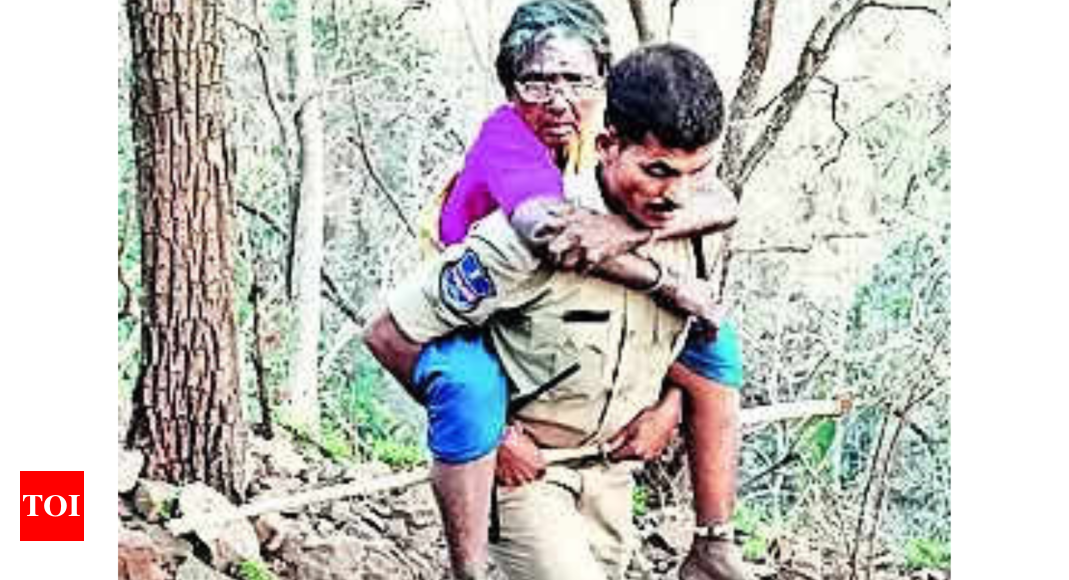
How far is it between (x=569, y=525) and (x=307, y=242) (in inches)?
19.3

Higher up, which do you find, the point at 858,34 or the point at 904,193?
the point at 858,34

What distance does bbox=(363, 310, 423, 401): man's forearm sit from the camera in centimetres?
274

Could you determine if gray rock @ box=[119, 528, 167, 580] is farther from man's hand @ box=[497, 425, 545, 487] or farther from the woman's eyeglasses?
the woman's eyeglasses

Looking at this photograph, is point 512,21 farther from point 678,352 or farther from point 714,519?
point 714,519

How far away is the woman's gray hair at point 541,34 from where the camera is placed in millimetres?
2723

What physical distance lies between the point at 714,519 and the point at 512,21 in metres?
0.69

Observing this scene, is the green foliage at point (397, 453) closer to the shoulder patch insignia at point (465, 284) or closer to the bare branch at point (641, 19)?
the shoulder patch insignia at point (465, 284)

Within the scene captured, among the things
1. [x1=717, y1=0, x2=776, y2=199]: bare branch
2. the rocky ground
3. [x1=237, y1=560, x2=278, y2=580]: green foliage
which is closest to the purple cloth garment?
[x1=717, y1=0, x2=776, y2=199]: bare branch

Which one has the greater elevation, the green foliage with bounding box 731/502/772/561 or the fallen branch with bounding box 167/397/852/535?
the fallen branch with bounding box 167/397/852/535

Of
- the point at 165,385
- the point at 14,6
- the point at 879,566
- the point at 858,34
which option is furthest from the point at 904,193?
the point at 14,6

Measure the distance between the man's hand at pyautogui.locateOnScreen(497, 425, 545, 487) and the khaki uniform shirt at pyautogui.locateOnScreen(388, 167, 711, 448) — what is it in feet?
0.06

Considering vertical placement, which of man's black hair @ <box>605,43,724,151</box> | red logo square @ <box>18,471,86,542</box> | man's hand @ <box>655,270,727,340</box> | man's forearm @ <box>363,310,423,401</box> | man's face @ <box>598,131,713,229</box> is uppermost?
man's black hair @ <box>605,43,724,151</box>
